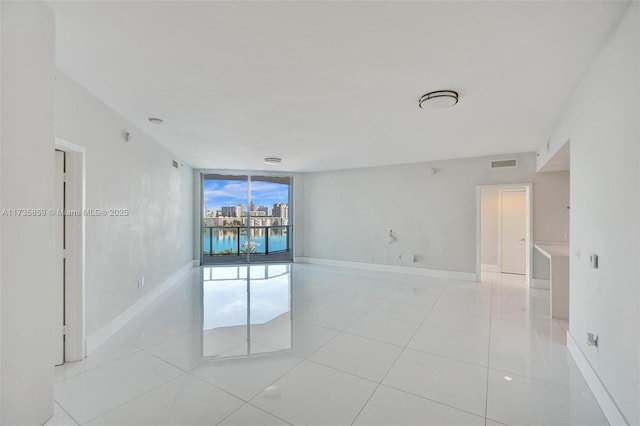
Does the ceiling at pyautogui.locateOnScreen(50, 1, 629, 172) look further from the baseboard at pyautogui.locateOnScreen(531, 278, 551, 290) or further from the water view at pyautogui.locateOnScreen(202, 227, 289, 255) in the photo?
the water view at pyautogui.locateOnScreen(202, 227, 289, 255)

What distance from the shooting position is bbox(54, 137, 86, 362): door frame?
2561 mm

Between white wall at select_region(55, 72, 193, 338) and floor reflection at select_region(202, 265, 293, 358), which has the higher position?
white wall at select_region(55, 72, 193, 338)

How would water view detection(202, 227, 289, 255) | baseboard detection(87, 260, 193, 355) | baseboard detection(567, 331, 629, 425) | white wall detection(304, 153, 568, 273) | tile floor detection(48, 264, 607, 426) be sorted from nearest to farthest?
baseboard detection(567, 331, 629, 425)
tile floor detection(48, 264, 607, 426)
baseboard detection(87, 260, 193, 355)
white wall detection(304, 153, 568, 273)
water view detection(202, 227, 289, 255)

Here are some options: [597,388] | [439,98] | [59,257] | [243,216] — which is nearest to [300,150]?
[439,98]

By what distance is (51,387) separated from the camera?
1.69m

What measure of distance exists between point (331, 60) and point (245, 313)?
325 centimetres

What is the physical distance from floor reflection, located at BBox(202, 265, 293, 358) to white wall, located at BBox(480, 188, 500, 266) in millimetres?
4813

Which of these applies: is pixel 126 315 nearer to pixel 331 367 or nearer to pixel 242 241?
pixel 331 367

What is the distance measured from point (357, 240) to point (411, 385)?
16.3 feet

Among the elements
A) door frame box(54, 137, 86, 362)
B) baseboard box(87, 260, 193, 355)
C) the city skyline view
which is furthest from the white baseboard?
door frame box(54, 137, 86, 362)

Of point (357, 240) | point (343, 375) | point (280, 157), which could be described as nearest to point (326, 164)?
point (280, 157)

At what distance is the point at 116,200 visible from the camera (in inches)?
127

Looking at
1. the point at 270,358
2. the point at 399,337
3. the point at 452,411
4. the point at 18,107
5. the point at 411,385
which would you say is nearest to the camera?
the point at 18,107

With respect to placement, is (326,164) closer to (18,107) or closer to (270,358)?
(270,358)
